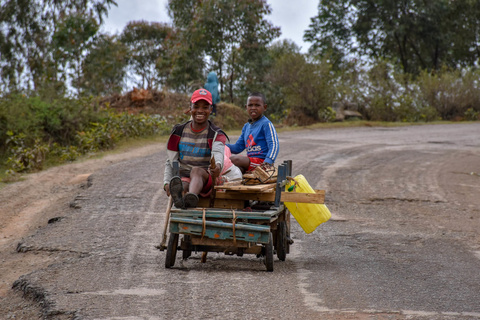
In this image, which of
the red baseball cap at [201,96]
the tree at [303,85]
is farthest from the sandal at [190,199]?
the tree at [303,85]

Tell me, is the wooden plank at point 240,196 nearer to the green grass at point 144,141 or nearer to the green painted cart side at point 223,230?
the green painted cart side at point 223,230

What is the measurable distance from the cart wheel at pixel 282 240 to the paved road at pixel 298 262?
115mm

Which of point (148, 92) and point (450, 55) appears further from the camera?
point (450, 55)

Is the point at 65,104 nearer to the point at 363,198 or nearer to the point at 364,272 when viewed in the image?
the point at 363,198

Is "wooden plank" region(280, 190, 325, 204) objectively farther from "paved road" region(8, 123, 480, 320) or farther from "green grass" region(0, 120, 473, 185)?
"green grass" region(0, 120, 473, 185)

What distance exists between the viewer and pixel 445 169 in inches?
561

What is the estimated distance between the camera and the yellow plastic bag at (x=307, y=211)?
20.4 feet

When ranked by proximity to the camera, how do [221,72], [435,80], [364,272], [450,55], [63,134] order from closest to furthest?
[364,272] < [63,134] < [221,72] < [435,80] < [450,55]

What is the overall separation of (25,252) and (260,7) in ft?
66.2

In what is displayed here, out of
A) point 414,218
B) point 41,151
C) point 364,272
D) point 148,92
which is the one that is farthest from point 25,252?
point 148,92

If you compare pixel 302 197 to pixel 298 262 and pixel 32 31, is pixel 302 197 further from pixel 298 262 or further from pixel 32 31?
pixel 32 31

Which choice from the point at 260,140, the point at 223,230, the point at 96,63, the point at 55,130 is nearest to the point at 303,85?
the point at 96,63

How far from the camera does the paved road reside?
4.43m

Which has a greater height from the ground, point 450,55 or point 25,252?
point 450,55
